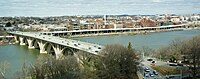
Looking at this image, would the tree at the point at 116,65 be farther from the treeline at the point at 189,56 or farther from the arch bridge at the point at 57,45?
the arch bridge at the point at 57,45

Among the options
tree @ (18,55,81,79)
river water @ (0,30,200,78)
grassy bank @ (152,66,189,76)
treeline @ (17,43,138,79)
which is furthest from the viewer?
river water @ (0,30,200,78)

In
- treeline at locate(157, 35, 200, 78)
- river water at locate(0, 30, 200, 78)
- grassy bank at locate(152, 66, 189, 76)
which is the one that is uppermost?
treeline at locate(157, 35, 200, 78)

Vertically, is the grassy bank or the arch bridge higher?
the grassy bank

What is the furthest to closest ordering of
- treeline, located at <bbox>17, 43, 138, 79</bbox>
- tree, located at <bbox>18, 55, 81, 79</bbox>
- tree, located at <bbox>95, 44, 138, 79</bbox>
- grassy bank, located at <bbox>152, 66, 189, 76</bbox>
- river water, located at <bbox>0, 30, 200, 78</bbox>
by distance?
river water, located at <bbox>0, 30, 200, 78</bbox> → grassy bank, located at <bbox>152, 66, 189, 76</bbox> → tree, located at <bbox>95, 44, 138, 79</bbox> → treeline, located at <bbox>17, 43, 138, 79</bbox> → tree, located at <bbox>18, 55, 81, 79</bbox>

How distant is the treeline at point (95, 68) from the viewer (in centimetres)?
900

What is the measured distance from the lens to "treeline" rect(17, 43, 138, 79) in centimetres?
900

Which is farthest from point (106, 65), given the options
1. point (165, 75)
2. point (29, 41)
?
point (29, 41)

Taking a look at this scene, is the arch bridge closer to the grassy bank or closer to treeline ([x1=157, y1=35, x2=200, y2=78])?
the grassy bank

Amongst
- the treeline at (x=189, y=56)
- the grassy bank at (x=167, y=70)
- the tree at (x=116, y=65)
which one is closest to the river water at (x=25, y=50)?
the tree at (x=116, y=65)

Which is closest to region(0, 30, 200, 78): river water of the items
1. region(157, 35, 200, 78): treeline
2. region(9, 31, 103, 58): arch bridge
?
region(9, 31, 103, 58): arch bridge

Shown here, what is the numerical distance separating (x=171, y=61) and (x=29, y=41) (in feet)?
50.2

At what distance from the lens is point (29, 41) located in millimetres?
25891

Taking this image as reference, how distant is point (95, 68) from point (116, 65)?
2.54 feet

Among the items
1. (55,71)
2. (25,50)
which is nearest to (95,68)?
(55,71)
